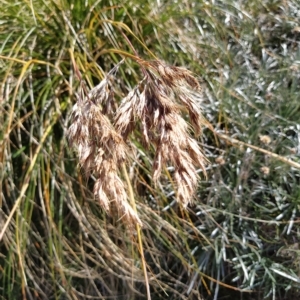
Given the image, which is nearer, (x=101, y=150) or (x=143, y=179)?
(x=101, y=150)

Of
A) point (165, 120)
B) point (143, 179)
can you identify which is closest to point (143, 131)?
point (165, 120)

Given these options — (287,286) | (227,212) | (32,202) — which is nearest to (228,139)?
(227,212)

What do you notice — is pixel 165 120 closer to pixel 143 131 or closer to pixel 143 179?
pixel 143 131

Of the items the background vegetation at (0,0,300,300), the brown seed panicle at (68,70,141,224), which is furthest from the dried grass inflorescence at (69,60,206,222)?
the background vegetation at (0,0,300,300)

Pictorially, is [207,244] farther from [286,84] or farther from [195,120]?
[195,120]

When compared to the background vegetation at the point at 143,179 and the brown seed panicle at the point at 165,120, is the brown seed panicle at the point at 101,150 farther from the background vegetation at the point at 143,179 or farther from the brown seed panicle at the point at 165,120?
the background vegetation at the point at 143,179

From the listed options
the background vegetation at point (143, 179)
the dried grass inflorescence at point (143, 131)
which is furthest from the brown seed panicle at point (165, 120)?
the background vegetation at point (143, 179)
